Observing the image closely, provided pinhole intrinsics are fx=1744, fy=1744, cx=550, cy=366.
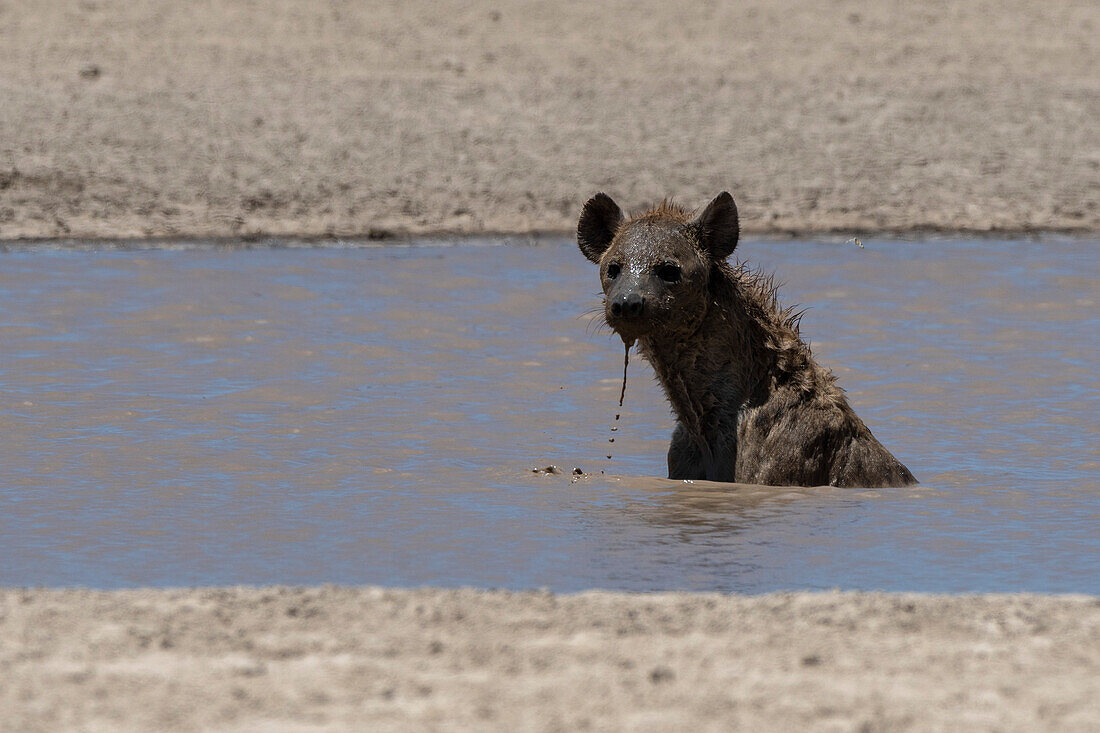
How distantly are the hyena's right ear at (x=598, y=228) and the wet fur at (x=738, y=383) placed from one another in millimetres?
269

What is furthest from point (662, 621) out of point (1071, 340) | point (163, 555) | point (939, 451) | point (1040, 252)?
point (1040, 252)

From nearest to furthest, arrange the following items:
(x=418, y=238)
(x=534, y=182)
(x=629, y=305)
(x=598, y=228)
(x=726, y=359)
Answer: (x=629, y=305) < (x=726, y=359) < (x=598, y=228) < (x=418, y=238) < (x=534, y=182)

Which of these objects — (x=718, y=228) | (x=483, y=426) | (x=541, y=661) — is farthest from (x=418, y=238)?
(x=541, y=661)

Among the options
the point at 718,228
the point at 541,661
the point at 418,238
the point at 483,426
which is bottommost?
the point at 418,238

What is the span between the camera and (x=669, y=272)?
24.2 ft

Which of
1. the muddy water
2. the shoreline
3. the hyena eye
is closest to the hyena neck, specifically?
the hyena eye

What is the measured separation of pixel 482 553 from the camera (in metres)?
6.89

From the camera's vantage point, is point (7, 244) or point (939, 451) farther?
point (7, 244)

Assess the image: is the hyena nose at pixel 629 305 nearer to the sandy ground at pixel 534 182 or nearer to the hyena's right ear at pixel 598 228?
the hyena's right ear at pixel 598 228

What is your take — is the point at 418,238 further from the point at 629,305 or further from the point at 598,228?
the point at 629,305

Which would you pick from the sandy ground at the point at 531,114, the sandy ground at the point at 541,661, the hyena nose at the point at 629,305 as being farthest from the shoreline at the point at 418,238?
the sandy ground at the point at 541,661

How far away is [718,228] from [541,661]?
324cm

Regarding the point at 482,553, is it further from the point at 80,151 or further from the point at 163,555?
the point at 80,151

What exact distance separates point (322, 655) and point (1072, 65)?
59.8 ft
